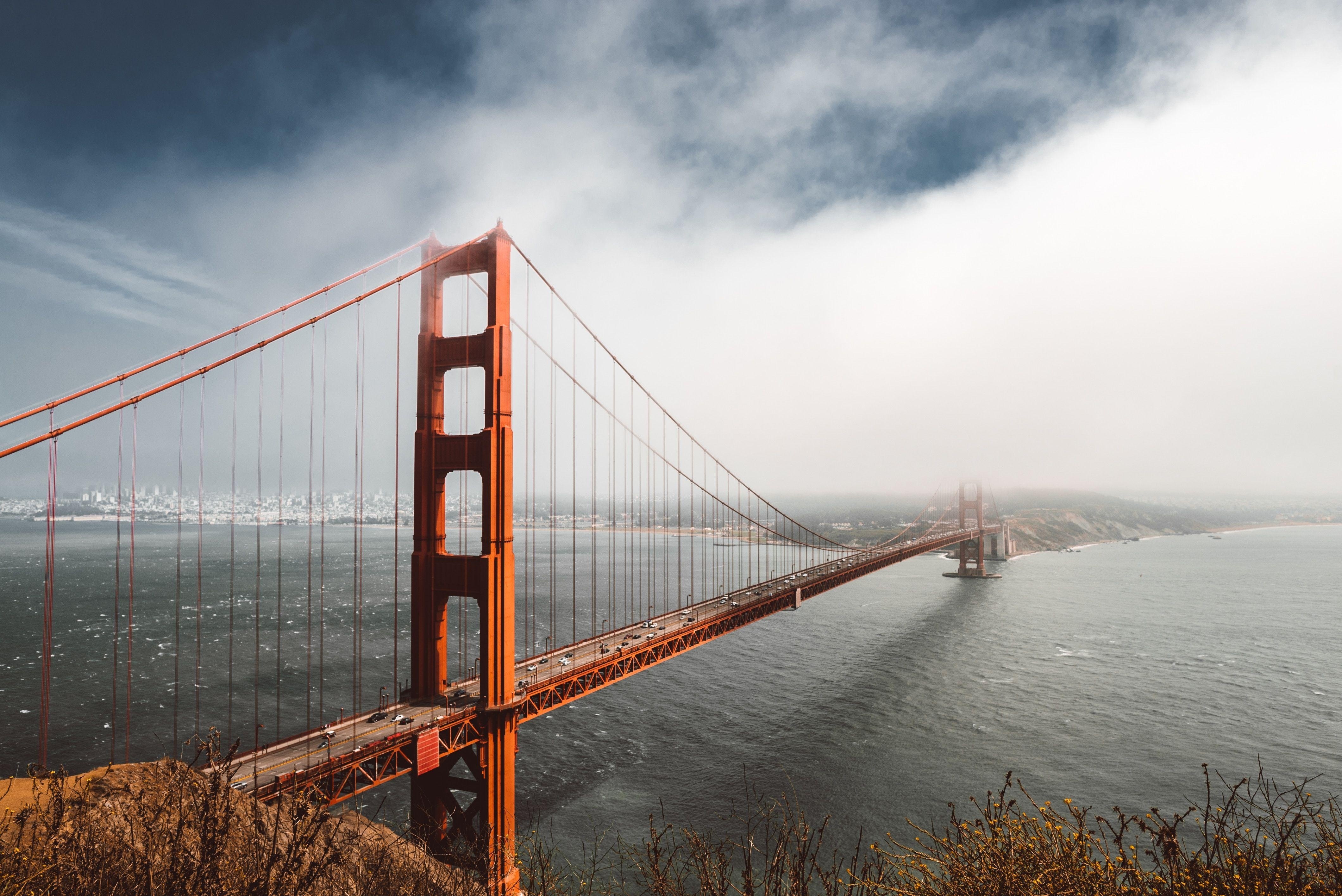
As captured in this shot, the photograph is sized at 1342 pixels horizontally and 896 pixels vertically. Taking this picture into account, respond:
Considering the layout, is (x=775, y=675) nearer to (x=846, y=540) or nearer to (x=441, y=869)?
(x=441, y=869)

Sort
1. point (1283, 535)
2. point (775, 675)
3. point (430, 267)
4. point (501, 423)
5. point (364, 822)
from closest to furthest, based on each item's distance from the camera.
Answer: point (364, 822), point (501, 423), point (430, 267), point (775, 675), point (1283, 535)

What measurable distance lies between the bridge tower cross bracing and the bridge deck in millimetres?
753

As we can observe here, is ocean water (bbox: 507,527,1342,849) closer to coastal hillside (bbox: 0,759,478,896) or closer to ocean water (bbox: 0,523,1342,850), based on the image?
ocean water (bbox: 0,523,1342,850)

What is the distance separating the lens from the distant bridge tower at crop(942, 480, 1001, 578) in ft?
278

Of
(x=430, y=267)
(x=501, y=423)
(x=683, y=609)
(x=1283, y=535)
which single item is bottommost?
(x=1283, y=535)

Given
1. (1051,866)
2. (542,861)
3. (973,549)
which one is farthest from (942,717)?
(973,549)

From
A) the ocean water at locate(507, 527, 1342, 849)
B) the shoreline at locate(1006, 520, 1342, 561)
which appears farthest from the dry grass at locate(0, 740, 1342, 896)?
the shoreline at locate(1006, 520, 1342, 561)

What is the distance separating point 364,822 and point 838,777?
18.2 meters

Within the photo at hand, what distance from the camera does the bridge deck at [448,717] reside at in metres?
13.0

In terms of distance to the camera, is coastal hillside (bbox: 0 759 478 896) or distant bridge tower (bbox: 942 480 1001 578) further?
distant bridge tower (bbox: 942 480 1001 578)

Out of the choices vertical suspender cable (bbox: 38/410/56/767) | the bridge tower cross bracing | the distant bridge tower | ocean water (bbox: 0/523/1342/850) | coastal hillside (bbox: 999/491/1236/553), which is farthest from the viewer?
coastal hillside (bbox: 999/491/1236/553)

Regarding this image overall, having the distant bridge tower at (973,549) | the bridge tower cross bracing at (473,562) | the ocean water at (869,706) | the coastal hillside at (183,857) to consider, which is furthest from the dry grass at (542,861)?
the distant bridge tower at (973,549)

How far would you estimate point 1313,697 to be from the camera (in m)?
34.6

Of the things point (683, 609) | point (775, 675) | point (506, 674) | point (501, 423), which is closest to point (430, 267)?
point (501, 423)
